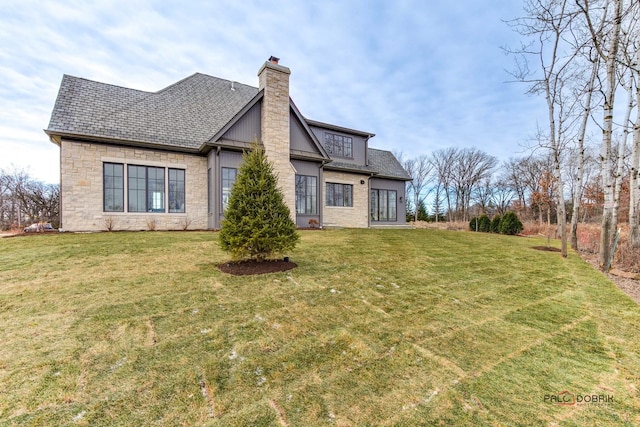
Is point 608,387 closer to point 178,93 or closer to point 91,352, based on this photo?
point 91,352

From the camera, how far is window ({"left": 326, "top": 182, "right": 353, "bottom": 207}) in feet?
50.5

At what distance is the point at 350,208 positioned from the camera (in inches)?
627

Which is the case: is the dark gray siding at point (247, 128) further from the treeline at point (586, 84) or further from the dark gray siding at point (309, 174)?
the treeline at point (586, 84)

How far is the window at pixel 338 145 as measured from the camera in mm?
15844

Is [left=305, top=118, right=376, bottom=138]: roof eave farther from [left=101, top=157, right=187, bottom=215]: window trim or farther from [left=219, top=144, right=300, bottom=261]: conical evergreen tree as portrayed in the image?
[left=219, top=144, right=300, bottom=261]: conical evergreen tree

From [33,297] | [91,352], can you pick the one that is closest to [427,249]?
[91,352]

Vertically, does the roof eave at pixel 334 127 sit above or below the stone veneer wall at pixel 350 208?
above

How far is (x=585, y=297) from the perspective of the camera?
15.7 feet

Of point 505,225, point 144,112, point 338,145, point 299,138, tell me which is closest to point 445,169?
point 505,225

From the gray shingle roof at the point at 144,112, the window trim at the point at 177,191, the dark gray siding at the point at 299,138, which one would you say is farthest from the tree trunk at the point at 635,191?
the window trim at the point at 177,191

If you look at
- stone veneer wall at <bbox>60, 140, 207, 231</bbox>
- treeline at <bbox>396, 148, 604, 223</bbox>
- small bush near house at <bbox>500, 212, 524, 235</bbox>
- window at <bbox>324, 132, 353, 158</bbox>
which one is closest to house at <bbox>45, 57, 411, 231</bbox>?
stone veneer wall at <bbox>60, 140, 207, 231</bbox>

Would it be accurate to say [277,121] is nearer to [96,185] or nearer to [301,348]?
Result: [96,185]

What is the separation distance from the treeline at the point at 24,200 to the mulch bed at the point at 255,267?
50.0 ft

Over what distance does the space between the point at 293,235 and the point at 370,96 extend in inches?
864
